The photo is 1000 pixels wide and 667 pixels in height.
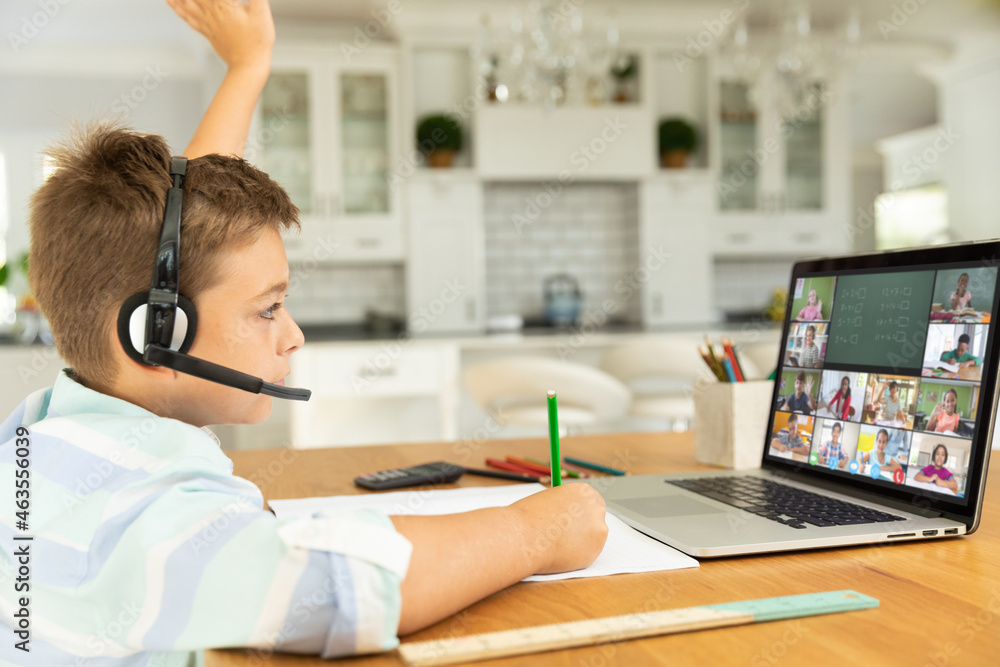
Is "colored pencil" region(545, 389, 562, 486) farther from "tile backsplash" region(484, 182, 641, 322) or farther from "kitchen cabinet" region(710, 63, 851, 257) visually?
"kitchen cabinet" region(710, 63, 851, 257)

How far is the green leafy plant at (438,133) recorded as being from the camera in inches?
159

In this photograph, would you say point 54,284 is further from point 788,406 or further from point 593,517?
point 788,406

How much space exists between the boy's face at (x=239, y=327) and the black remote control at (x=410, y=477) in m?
0.34

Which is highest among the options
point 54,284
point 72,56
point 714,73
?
point 72,56

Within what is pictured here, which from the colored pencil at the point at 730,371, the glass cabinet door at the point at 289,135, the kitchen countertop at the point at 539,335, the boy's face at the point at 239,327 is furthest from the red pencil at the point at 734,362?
the glass cabinet door at the point at 289,135

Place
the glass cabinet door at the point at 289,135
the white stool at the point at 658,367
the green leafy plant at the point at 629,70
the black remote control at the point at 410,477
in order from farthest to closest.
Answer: the green leafy plant at the point at 629,70
the glass cabinet door at the point at 289,135
the white stool at the point at 658,367
the black remote control at the point at 410,477

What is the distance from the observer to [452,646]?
1.50 feet

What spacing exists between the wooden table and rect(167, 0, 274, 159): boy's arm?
752mm

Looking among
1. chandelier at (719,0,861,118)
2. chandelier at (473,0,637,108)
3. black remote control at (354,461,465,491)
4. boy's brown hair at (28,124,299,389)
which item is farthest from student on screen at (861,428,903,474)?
chandelier at (719,0,861,118)

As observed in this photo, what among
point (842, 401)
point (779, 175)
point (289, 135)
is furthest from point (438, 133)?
point (842, 401)

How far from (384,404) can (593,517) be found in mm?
3250

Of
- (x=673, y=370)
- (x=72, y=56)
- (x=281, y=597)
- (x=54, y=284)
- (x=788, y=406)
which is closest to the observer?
(x=281, y=597)

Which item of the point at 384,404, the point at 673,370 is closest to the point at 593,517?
the point at 673,370

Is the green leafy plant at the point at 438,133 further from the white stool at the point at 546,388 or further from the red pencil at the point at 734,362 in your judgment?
the red pencil at the point at 734,362
